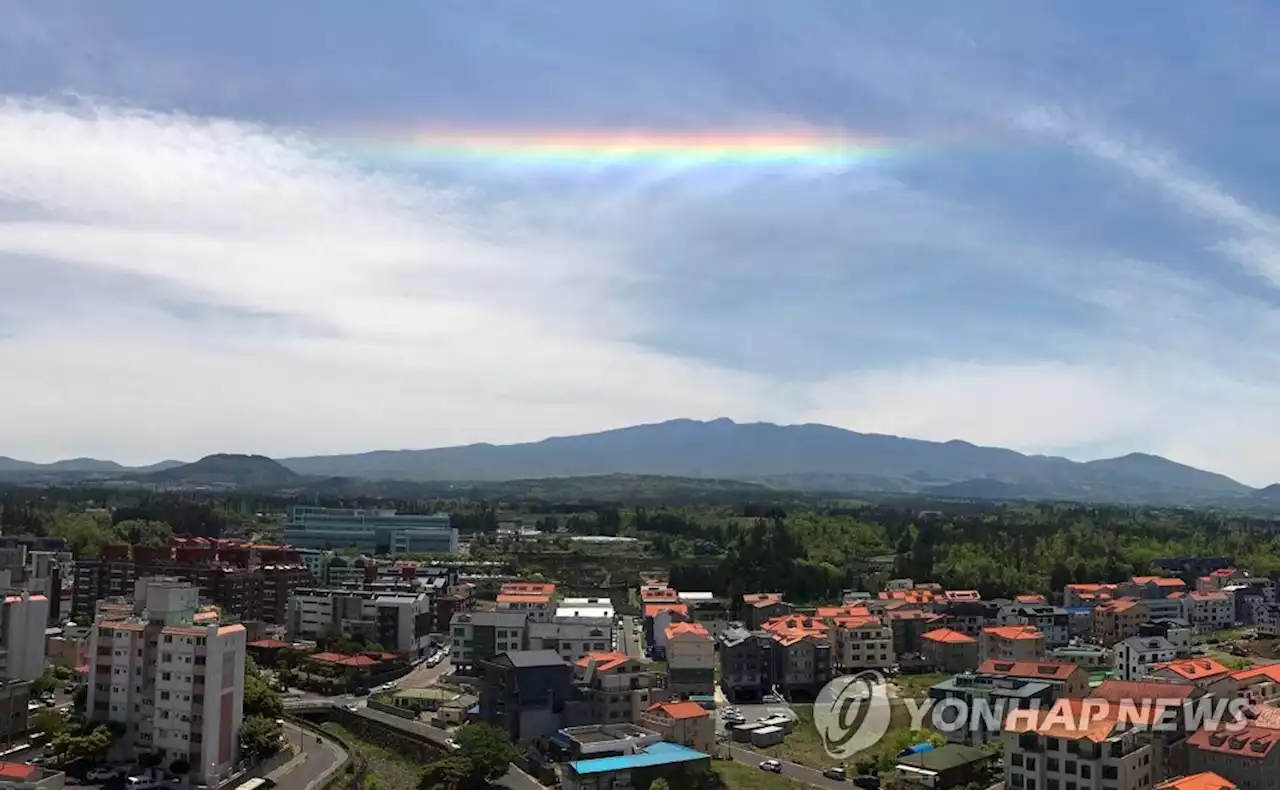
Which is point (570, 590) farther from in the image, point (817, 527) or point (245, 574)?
point (817, 527)

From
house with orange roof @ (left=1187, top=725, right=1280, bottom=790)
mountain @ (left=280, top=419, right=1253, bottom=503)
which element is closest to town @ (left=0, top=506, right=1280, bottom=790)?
house with orange roof @ (left=1187, top=725, right=1280, bottom=790)

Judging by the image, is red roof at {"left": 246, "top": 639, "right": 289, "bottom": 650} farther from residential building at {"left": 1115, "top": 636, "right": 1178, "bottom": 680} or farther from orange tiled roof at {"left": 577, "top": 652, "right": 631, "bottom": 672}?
residential building at {"left": 1115, "top": 636, "right": 1178, "bottom": 680}

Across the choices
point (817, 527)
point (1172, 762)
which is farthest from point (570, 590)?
point (1172, 762)

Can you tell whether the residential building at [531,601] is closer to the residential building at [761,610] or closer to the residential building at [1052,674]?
the residential building at [761,610]

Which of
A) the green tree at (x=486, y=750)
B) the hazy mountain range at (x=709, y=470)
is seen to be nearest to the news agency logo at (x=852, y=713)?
the green tree at (x=486, y=750)

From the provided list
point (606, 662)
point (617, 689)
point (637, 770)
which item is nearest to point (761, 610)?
point (606, 662)
